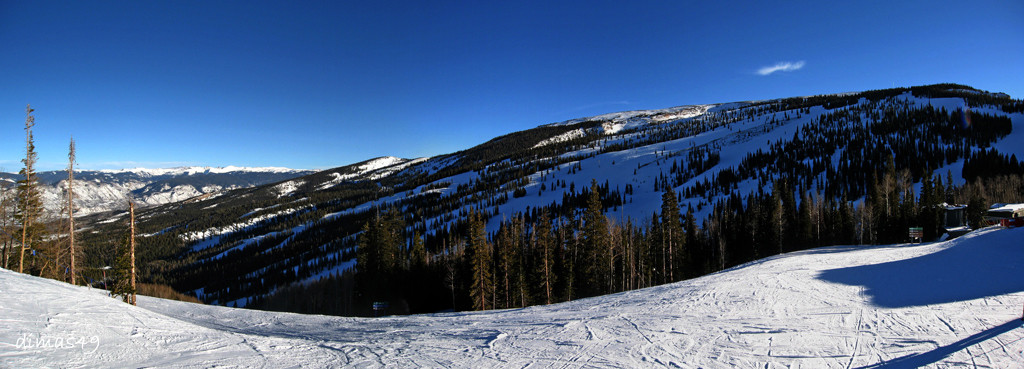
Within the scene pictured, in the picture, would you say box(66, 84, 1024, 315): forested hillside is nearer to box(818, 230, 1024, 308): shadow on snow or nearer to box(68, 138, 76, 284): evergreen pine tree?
box(68, 138, 76, 284): evergreen pine tree

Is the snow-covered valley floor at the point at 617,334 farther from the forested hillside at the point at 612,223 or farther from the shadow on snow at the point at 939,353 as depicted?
the forested hillside at the point at 612,223

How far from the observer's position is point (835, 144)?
146500 mm

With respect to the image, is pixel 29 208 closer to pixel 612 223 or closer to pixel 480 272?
pixel 480 272

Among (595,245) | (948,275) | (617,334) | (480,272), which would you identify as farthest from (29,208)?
(948,275)

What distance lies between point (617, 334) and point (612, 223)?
56.4 meters

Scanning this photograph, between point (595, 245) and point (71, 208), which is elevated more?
point (71, 208)

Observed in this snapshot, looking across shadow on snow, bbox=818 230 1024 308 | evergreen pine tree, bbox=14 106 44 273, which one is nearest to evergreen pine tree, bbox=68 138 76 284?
evergreen pine tree, bbox=14 106 44 273

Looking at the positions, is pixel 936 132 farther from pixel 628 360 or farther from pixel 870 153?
pixel 628 360

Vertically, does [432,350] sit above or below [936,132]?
below

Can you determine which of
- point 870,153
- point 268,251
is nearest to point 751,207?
point 870,153

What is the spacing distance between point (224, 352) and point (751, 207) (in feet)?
260

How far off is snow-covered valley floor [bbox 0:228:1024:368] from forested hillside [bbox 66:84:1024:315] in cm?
2363

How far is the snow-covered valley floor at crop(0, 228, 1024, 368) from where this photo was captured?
7.68 m

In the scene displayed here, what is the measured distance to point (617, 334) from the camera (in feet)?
32.4
